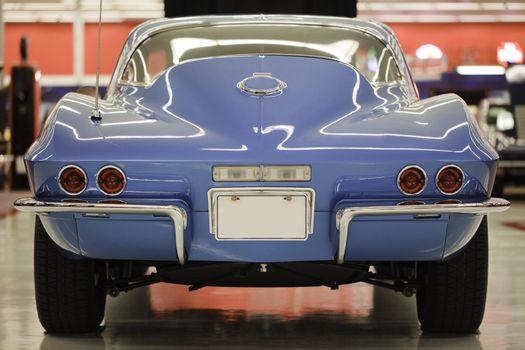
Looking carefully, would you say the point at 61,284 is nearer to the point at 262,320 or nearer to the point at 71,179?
the point at 71,179

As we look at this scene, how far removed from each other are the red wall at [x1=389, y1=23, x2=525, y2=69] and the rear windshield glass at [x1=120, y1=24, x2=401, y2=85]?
878 inches

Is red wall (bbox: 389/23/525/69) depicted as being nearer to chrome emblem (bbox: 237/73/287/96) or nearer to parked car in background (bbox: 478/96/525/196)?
parked car in background (bbox: 478/96/525/196)

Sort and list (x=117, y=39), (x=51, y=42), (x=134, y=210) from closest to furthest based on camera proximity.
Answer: (x=134, y=210) < (x=117, y=39) < (x=51, y=42)

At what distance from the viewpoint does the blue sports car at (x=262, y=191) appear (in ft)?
14.4

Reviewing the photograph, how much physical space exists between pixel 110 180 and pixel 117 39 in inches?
931

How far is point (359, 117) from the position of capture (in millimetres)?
4805

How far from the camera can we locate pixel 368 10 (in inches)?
1101

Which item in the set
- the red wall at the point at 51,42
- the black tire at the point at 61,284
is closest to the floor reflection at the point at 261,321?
the black tire at the point at 61,284

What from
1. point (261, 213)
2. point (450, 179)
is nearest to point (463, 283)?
point (450, 179)

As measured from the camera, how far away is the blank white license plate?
14.4ft

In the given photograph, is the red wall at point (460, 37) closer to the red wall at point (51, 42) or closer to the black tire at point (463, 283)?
the red wall at point (51, 42)

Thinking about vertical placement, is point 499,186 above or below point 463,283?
below

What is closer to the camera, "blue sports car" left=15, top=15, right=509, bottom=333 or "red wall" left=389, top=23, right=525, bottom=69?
"blue sports car" left=15, top=15, right=509, bottom=333

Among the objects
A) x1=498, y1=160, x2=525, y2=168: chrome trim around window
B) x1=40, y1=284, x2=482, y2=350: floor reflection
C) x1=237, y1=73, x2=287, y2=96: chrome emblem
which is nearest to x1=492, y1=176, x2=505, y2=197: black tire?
x1=498, y1=160, x2=525, y2=168: chrome trim around window
